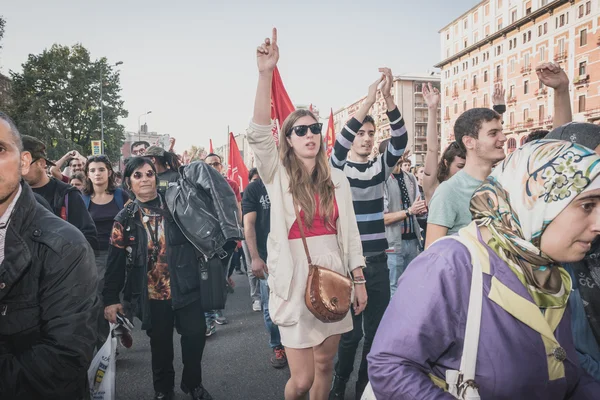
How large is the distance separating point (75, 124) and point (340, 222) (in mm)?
46027

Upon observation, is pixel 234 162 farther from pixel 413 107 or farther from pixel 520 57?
pixel 413 107

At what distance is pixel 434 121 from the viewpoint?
12.5 ft

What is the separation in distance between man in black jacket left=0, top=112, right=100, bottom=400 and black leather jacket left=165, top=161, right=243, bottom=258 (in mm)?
1735

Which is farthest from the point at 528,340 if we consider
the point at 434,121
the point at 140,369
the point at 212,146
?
the point at 212,146

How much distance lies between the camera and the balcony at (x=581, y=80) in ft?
129

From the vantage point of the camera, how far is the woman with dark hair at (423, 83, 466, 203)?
12.8ft

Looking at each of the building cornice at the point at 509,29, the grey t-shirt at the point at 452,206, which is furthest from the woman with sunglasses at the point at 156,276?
the building cornice at the point at 509,29

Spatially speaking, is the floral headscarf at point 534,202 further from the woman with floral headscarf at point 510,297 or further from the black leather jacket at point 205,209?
the black leather jacket at point 205,209

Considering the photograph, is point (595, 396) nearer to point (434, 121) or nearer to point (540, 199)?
point (540, 199)

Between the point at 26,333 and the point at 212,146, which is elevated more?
the point at 212,146

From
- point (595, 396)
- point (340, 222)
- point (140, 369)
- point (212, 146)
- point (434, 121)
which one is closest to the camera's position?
point (595, 396)

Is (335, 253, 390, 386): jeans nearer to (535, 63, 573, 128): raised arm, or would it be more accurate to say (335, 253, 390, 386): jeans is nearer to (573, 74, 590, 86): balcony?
(535, 63, 573, 128): raised arm

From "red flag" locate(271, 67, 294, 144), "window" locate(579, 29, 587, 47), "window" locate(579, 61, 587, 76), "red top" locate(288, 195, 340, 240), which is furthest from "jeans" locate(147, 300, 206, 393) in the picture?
"window" locate(579, 29, 587, 47)

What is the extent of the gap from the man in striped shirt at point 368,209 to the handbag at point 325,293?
3.07 feet
